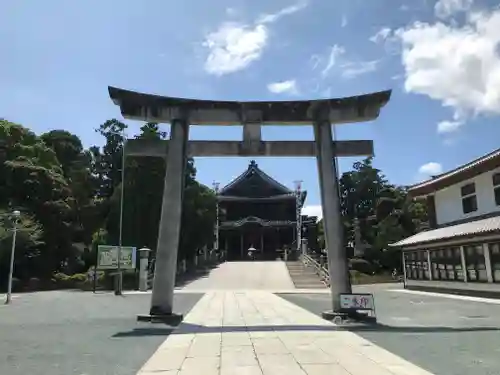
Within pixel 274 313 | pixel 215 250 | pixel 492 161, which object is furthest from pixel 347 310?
pixel 215 250

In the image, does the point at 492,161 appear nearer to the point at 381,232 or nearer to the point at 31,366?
the point at 31,366

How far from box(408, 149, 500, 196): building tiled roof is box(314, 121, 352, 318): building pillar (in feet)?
38.2

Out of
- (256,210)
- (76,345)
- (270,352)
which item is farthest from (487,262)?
(256,210)

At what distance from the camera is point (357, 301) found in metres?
11.5

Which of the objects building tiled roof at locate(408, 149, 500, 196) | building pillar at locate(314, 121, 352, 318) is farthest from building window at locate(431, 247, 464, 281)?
building pillar at locate(314, 121, 352, 318)

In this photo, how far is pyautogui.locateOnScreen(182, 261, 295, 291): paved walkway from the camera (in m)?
32.6

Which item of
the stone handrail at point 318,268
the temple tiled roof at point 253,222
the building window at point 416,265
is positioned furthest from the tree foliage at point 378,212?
the temple tiled roof at point 253,222

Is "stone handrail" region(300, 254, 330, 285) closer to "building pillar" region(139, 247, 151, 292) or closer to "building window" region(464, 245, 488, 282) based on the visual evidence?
"building window" region(464, 245, 488, 282)

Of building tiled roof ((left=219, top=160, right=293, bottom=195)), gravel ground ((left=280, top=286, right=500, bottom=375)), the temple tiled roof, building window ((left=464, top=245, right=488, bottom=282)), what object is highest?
building tiled roof ((left=219, top=160, right=293, bottom=195))

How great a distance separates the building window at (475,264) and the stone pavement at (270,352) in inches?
487

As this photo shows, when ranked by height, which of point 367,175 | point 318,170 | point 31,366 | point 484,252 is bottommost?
point 31,366

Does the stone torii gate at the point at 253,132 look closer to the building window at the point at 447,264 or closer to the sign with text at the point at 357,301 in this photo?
the sign with text at the point at 357,301

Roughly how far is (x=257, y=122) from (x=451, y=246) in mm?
15663

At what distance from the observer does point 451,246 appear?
2362cm
